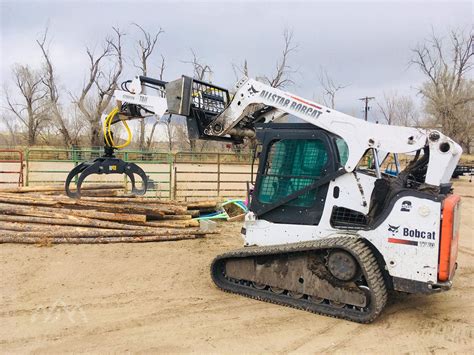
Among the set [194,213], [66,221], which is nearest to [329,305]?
[194,213]

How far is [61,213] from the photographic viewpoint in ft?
29.4

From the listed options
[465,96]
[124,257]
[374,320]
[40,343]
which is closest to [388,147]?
[374,320]

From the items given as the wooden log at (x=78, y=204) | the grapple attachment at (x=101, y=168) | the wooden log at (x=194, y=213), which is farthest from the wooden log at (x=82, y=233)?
the grapple attachment at (x=101, y=168)

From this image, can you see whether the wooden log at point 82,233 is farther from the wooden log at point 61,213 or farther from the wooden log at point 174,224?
the wooden log at point 61,213

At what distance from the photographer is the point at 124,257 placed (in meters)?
7.63

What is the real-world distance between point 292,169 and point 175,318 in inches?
93.2

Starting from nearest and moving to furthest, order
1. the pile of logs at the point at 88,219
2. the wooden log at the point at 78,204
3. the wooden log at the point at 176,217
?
the pile of logs at the point at 88,219 → the wooden log at the point at 78,204 → the wooden log at the point at 176,217

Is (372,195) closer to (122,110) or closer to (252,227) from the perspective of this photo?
(252,227)

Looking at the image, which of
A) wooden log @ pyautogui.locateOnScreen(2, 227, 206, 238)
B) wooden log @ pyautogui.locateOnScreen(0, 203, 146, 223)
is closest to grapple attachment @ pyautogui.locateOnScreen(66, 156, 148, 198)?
wooden log @ pyautogui.locateOnScreen(2, 227, 206, 238)

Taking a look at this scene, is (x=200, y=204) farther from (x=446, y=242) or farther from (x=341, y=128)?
(x=446, y=242)

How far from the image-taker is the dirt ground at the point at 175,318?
4.29 m

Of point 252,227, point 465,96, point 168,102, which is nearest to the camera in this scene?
point 252,227

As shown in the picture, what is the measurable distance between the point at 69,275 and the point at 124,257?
126cm

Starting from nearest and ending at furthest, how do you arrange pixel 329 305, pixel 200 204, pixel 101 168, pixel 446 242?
pixel 446 242 → pixel 329 305 → pixel 101 168 → pixel 200 204
